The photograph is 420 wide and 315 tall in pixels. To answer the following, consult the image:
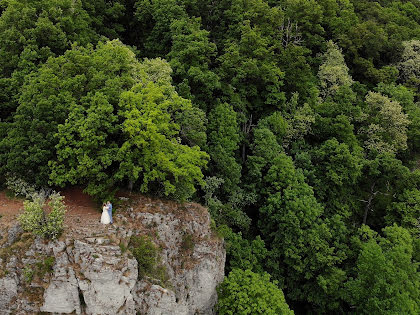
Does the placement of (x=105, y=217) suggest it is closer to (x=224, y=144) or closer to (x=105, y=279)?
(x=105, y=279)

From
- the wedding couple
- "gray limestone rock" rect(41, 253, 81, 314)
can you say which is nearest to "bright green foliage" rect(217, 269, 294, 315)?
the wedding couple

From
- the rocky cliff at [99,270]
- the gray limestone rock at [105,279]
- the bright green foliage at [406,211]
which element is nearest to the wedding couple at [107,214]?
the rocky cliff at [99,270]

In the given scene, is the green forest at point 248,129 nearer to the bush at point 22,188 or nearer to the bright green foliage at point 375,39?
the bright green foliage at point 375,39

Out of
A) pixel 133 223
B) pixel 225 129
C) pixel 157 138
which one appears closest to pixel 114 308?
pixel 133 223

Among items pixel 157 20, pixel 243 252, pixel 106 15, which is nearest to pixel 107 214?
pixel 243 252

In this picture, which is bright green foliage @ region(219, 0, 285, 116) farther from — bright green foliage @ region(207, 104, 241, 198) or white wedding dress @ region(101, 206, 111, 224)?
white wedding dress @ region(101, 206, 111, 224)

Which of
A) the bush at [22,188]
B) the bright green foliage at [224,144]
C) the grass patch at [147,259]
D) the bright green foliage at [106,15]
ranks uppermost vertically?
the bright green foliage at [106,15]
